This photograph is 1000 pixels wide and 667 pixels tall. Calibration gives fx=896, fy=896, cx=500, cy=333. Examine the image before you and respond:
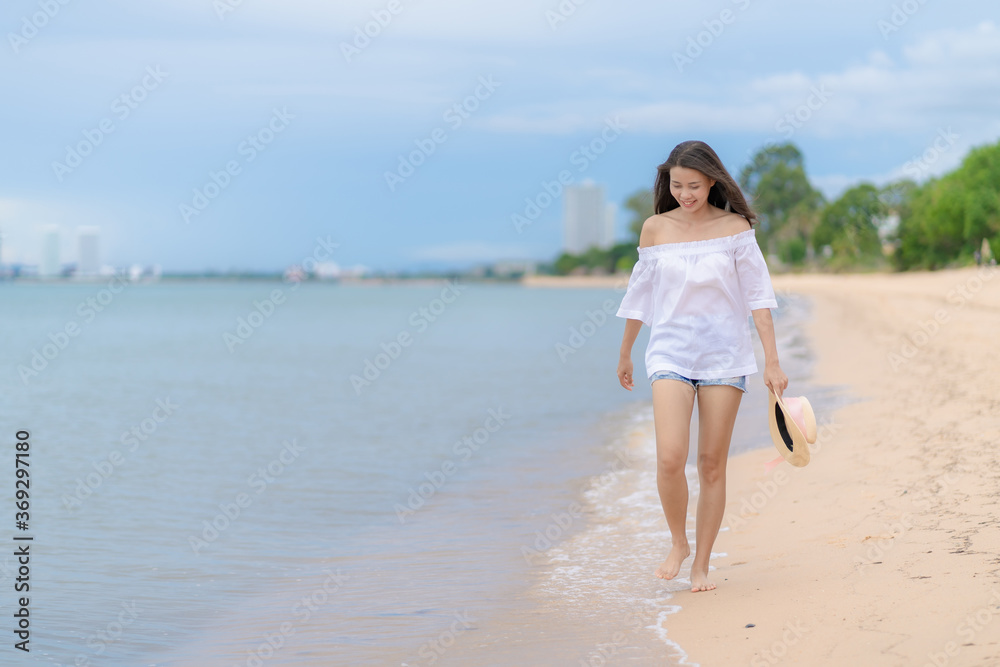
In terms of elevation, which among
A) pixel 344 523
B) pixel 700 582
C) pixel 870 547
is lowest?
pixel 344 523

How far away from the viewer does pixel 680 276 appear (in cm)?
360

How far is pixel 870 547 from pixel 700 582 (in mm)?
779

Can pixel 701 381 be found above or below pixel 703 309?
below

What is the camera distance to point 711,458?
3.66 meters

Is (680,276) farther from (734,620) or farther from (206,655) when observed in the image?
(206,655)

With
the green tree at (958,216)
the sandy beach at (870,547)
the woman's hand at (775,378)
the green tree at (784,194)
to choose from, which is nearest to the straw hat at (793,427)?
the woman's hand at (775,378)

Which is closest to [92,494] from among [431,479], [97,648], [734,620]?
[431,479]

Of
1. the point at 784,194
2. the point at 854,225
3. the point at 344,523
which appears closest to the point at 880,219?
the point at 854,225

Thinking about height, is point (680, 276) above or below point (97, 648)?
above

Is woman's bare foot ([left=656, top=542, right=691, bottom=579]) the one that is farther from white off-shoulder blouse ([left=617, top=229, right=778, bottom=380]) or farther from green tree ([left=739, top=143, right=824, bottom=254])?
Result: green tree ([left=739, top=143, right=824, bottom=254])

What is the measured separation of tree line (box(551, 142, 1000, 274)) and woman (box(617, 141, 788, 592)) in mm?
219

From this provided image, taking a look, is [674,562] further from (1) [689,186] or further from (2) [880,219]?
(2) [880,219]

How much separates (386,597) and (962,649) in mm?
2604

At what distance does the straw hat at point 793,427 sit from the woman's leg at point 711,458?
165 mm
